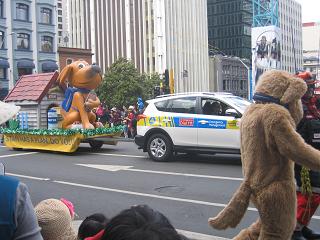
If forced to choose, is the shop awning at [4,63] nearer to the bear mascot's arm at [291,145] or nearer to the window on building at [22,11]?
the window on building at [22,11]

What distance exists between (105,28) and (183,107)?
82609mm

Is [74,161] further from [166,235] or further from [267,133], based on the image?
[166,235]

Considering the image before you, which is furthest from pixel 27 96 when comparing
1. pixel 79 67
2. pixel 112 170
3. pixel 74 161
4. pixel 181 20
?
pixel 181 20

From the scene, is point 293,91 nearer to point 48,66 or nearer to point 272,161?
point 272,161

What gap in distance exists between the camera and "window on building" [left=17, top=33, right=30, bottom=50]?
50550 millimetres

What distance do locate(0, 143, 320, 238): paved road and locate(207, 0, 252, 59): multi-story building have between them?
99750 mm

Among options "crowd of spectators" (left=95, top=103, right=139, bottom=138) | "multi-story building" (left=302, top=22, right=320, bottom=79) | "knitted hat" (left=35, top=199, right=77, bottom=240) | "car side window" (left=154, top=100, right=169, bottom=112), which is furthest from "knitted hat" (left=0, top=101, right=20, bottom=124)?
"multi-story building" (left=302, top=22, right=320, bottom=79)

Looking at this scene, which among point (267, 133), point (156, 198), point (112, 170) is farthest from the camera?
point (112, 170)

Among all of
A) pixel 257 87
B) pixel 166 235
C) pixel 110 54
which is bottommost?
pixel 166 235

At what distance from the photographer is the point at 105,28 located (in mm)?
91375

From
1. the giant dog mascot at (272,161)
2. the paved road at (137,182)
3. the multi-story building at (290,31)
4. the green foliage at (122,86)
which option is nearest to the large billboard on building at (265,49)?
the green foliage at (122,86)

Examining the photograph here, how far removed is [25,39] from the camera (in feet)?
168

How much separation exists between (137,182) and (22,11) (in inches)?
1820

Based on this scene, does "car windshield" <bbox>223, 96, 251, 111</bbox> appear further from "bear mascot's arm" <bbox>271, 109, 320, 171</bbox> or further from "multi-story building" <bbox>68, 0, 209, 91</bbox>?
"multi-story building" <bbox>68, 0, 209, 91</bbox>
